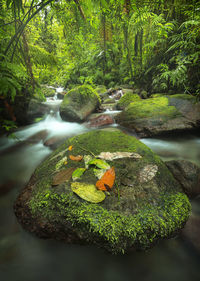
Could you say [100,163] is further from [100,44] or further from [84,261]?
[100,44]

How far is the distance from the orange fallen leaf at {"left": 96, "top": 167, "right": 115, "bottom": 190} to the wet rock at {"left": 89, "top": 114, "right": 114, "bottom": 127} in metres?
3.71

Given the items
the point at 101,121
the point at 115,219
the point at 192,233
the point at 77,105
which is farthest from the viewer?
the point at 77,105

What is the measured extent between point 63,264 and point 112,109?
6.38 meters

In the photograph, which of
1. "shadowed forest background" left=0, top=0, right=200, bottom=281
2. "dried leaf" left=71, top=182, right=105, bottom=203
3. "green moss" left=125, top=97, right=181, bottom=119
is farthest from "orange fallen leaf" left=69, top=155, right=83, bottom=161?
"green moss" left=125, top=97, right=181, bottom=119

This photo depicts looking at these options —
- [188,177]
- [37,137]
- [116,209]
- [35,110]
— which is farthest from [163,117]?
[35,110]

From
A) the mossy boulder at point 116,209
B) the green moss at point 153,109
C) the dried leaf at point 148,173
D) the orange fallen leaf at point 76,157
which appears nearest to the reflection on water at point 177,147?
the green moss at point 153,109

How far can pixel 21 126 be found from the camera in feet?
17.4

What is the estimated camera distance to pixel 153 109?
4.62m

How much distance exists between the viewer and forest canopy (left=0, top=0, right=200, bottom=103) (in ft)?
8.17

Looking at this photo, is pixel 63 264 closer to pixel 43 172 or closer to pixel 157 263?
pixel 157 263

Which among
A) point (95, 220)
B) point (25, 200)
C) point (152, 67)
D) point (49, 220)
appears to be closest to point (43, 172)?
point (25, 200)

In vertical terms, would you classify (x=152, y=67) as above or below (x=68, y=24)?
below

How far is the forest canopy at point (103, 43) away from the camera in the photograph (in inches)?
98.0

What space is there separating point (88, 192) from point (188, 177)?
4.51 ft
